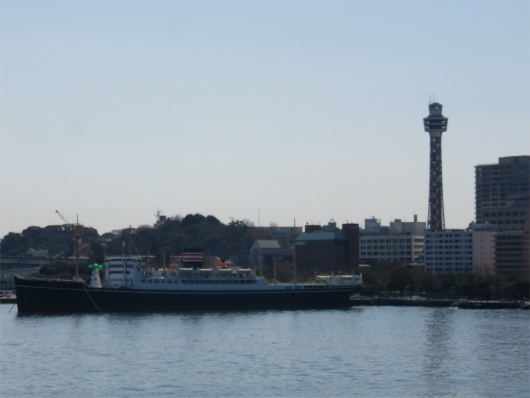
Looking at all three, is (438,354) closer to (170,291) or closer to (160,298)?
(160,298)

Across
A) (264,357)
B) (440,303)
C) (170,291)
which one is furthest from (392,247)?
(264,357)

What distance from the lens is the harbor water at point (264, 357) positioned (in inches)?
1708

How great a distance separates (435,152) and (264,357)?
134570 mm

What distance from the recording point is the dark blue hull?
94.9m

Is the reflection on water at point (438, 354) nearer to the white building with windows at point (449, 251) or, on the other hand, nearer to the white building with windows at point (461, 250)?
the white building with windows at point (461, 250)

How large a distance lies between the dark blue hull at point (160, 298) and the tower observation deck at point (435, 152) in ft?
245

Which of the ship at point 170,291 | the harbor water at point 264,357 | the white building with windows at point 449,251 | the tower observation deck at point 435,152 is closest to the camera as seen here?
the harbor water at point 264,357

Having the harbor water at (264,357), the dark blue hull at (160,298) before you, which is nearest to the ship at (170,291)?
the dark blue hull at (160,298)

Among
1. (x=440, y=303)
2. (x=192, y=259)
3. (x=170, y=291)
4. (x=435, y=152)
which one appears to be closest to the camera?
(x=170, y=291)

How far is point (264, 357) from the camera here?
179ft

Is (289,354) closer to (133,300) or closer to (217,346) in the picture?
(217,346)

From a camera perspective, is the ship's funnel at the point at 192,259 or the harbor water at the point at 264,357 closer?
the harbor water at the point at 264,357

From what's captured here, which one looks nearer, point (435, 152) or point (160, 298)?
point (160, 298)

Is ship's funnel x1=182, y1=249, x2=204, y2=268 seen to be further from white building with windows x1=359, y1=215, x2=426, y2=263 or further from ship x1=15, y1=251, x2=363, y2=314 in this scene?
white building with windows x1=359, y1=215, x2=426, y2=263
